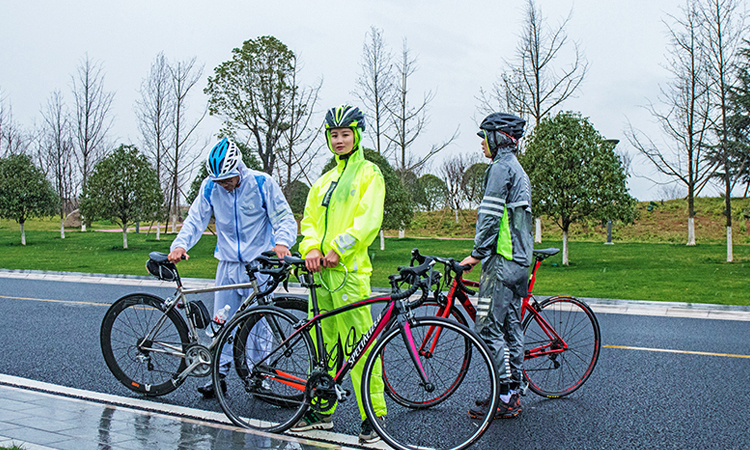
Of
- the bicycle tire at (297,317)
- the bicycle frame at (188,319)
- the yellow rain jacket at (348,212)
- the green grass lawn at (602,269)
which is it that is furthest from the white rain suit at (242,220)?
the green grass lawn at (602,269)

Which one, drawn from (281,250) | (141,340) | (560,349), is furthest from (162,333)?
(560,349)

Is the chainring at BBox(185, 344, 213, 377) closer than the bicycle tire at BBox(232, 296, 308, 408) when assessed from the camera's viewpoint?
No

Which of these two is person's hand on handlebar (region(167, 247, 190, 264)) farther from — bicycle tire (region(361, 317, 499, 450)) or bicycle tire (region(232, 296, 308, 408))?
bicycle tire (region(361, 317, 499, 450))

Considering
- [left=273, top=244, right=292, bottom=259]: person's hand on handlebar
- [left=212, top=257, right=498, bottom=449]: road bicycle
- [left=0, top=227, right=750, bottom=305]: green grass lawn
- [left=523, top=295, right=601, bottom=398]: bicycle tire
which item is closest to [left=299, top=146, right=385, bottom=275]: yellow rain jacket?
[left=212, top=257, right=498, bottom=449]: road bicycle

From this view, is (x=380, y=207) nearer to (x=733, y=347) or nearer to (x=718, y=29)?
(x=733, y=347)

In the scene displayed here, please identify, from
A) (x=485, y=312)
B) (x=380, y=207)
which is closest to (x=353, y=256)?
(x=380, y=207)

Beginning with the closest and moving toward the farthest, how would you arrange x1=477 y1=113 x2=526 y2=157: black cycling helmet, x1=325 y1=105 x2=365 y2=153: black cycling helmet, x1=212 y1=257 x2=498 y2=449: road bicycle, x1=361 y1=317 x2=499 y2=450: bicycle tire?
x1=361 y1=317 x2=499 y2=450: bicycle tire, x1=212 y1=257 x2=498 y2=449: road bicycle, x1=325 y1=105 x2=365 y2=153: black cycling helmet, x1=477 y1=113 x2=526 y2=157: black cycling helmet

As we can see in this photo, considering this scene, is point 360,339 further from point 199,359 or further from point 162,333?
point 162,333

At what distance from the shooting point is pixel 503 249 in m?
4.02

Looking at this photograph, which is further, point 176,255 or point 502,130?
point 176,255

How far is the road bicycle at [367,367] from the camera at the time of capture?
11.1 ft

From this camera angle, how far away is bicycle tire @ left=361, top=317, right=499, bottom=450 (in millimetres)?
3273

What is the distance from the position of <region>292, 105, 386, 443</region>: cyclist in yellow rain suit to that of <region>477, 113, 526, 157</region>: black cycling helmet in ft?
3.14

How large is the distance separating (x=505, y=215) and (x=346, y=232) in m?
1.21
